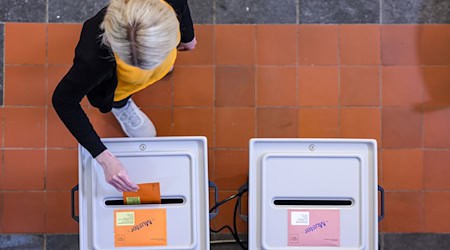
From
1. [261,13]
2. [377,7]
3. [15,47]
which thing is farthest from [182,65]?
[377,7]

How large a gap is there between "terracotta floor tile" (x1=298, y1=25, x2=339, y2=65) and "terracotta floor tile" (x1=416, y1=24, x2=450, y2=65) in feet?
1.06

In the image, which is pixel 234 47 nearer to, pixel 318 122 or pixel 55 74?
pixel 318 122

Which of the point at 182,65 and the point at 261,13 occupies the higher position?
the point at 261,13

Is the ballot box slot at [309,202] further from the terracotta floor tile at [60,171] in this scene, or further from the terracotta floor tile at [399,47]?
the terracotta floor tile at [60,171]

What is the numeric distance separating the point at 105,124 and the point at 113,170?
1.81 ft

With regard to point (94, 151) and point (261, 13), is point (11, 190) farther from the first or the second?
point (261, 13)

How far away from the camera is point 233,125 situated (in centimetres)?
178

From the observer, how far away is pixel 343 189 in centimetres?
135

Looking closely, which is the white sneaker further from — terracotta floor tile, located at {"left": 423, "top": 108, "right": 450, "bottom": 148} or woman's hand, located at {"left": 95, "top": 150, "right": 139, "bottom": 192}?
terracotta floor tile, located at {"left": 423, "top": 108, "right": 450, "bottom": 148}

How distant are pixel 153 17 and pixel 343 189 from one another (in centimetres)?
73

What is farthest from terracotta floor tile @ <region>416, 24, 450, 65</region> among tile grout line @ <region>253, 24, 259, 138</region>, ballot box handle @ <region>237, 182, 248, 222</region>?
ballot box handle @ <region>237, 182, 248, 222</region>

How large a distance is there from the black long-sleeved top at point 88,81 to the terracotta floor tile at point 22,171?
60 centimetres

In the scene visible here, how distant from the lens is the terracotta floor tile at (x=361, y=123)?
1.77 m

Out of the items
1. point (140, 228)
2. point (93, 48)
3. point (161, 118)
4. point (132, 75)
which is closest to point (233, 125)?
point (161, 118)
